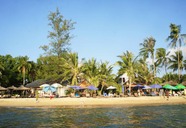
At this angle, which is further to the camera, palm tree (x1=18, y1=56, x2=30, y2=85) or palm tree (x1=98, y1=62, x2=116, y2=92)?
palm tree (x1=18, y1=56, x2=30, y2=85)

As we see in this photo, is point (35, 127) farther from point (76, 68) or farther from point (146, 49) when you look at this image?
point (146, 49)

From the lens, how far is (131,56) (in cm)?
4684

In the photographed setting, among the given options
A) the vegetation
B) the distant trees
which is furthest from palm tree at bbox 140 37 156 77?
the distant trees

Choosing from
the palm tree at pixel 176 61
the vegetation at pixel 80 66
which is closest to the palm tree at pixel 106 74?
the vegetation at pixel 80 66

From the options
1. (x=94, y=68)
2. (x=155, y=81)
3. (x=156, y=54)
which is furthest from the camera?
(x=156, y=54)

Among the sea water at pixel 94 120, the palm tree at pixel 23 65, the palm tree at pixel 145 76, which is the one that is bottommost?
the sea water at pixel 94 120

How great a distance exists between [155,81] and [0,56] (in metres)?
39.8

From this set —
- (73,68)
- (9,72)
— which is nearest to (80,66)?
(73,68)

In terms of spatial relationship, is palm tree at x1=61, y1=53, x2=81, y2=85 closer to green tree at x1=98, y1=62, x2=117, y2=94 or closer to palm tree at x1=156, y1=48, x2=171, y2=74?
green tree at x1=98, y1=62, x2=117, y2=94

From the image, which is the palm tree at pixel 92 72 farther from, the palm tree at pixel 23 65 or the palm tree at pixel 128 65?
the palm tree at pixel 23 65

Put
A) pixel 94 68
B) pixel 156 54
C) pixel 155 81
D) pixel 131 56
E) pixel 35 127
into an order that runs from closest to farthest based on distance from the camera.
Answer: pixel 35 127, pixel 94 68, pixel 131 56, pixel 155 81, pixel 156 54

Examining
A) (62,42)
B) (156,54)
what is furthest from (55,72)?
(156,54)

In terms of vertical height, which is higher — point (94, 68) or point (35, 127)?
point (94, 68)

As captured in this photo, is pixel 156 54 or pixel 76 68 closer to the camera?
pixel 76 68
